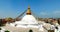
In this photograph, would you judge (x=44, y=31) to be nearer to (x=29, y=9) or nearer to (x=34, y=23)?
(x=34, y=23)

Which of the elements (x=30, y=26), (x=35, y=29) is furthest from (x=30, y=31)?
(x=30, y=26)

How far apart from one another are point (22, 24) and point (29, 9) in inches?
104

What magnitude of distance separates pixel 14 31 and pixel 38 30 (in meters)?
2.52

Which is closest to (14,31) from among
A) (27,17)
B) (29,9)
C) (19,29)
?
(19,29)

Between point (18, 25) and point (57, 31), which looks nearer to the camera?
point (57, 31)

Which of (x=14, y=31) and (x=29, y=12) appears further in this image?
(x=29, y=12)

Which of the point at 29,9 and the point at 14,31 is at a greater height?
the point at 29,9

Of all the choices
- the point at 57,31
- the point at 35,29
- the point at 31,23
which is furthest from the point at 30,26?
the point at 57,31

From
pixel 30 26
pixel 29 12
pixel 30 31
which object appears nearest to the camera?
pixel 30 31

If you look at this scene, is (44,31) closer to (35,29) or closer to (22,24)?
(35,29)

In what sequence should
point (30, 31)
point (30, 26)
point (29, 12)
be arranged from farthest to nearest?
A: 1. point (29, 12)
2. point (30, 26)
3. point (30, 31)

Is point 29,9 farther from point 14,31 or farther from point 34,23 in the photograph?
point 14,31

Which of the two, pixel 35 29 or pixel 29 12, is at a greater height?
pixel 29 12

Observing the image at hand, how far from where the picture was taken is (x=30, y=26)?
71.9ft
